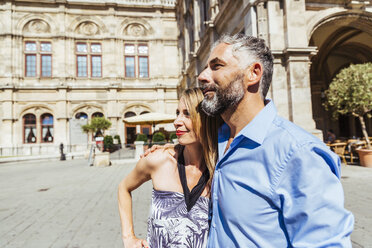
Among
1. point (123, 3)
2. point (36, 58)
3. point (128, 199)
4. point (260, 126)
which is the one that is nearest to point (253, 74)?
point (260, 126)

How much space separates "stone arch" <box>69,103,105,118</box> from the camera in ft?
71.9

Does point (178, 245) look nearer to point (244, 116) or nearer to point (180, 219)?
point (180, 219)

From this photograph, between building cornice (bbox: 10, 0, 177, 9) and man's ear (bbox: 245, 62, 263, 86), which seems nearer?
man's ear (bbox: 245, 62, 263, 86)

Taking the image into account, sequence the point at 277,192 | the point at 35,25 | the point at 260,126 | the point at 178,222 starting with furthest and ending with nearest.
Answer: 1. the point at 35,25
2. the point at 178,222
3. the point at 260,126
4. the point at 277,192

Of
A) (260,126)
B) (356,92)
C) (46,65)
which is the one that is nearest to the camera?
(260,126)

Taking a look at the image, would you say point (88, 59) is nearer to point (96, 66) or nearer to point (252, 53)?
point (96, 66)

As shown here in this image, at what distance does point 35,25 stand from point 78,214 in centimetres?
2530

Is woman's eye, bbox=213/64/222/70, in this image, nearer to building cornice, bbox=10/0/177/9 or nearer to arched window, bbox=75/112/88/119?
arched window, bbox=75/112/88/119

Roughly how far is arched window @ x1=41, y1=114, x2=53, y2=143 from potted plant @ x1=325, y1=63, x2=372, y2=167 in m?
23.8

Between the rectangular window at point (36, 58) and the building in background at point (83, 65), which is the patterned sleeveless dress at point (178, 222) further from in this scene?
the rectangular window at point (36, 58)

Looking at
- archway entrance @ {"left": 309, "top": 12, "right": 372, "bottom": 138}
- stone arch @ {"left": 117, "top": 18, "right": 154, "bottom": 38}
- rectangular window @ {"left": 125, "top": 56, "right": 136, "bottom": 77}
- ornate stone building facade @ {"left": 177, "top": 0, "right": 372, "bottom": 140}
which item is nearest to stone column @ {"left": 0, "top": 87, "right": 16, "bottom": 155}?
rectangular window @ {"left": 125, "top": 56, "right": 136, "bottom": 77}

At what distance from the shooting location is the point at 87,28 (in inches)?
913

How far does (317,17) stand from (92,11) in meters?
22.6

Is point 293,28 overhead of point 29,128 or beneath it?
overhead
